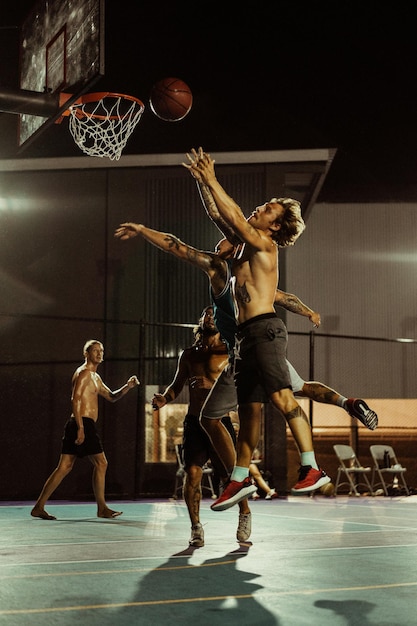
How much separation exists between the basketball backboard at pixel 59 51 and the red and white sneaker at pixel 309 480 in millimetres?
5452

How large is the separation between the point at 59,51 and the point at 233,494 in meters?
6.86

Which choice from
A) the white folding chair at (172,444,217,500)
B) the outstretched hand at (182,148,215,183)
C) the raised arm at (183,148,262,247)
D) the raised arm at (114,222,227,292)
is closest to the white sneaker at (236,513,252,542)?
the raised arm at (114,222,227,292)

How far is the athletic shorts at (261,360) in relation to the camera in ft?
17.7

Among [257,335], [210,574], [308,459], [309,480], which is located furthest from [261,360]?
[210,574]

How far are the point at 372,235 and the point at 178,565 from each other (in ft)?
63.5

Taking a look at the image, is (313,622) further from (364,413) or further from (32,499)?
(32,499)

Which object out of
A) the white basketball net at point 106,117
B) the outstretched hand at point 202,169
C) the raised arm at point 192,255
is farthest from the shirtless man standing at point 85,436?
the outstretched hand at point 202,169

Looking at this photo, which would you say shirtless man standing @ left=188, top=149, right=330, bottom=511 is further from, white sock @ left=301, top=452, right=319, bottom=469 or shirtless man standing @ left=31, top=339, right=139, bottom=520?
shirtless man standing @ left=31, top=339, right=139, bottom=520

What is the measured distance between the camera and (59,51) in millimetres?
9938

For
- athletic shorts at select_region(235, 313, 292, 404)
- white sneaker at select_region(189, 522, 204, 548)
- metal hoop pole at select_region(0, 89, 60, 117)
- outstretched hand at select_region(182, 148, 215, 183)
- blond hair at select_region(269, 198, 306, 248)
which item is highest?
metal hoop pole at select_region(0, 89, 60, 117)

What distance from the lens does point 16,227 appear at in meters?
15.6

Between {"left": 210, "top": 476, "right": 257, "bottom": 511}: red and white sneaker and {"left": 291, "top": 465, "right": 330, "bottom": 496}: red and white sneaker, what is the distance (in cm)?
33

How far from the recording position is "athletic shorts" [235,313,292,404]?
5406mm

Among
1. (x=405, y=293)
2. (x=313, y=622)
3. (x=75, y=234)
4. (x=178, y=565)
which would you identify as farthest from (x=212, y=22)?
(x=313, y=622)
